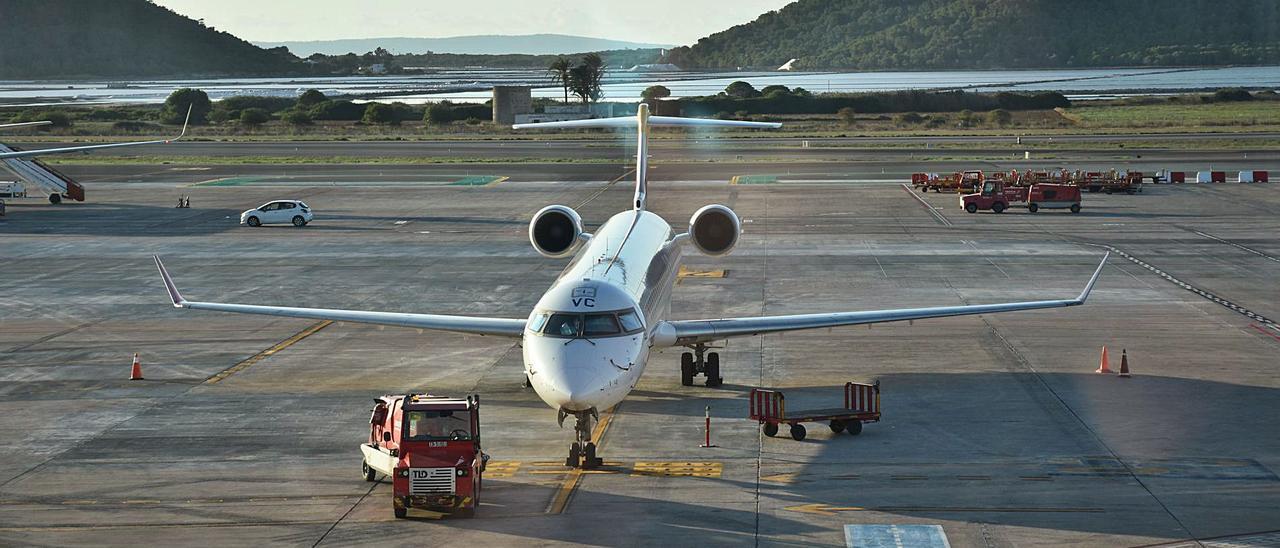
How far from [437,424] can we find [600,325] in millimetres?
3108

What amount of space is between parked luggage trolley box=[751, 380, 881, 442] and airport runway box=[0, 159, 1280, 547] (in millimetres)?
363

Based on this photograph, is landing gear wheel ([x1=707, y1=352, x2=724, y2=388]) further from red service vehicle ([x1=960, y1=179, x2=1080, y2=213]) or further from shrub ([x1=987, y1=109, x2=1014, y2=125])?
shrub ([x1=987, y1=109, x2=1014, y2=125])

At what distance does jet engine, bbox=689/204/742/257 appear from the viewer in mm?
31562

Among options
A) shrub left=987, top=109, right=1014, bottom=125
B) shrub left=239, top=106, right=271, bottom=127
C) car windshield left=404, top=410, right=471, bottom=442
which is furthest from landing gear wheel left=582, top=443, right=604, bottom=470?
shrub left=239, top=106, right=271, bottom=127

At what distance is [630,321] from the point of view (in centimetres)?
2280

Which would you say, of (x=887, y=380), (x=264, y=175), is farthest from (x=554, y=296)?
(x=264, y=175)

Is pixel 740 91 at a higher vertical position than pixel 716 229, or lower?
higher

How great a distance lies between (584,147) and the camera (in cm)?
10888

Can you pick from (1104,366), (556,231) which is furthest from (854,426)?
(556,231)

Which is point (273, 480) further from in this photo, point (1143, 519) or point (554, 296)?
point (1143, 519)

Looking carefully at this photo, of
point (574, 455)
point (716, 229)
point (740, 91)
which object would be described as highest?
point (740, 91)

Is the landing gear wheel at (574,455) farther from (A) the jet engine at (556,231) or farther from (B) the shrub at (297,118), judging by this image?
(B) the shrub at (297,118)

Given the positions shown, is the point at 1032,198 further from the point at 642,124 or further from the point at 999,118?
the point at 999,118

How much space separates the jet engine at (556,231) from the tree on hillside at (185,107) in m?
120
